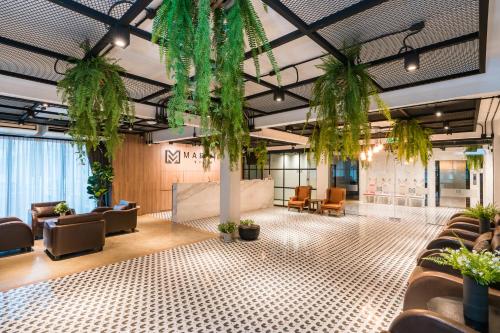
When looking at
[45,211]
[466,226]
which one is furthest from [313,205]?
[45,211]

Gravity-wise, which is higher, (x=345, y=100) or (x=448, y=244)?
(x=345, y=100)

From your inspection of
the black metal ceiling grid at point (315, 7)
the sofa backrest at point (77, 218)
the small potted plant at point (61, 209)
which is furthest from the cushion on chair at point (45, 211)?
the black metal ceiling grid at point (315, 7)

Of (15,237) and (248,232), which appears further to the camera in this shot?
(248,232)

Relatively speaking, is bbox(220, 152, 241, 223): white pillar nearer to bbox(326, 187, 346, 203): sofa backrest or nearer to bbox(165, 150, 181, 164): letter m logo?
bbox(165, 150, 181, 164): letter m logo

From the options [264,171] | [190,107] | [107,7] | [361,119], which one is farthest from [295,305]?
[264,171]

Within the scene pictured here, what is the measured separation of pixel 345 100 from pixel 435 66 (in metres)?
1.57

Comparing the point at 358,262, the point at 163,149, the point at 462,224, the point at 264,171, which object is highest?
the point at 163,149

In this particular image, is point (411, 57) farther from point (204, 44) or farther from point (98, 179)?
point (98, 179)

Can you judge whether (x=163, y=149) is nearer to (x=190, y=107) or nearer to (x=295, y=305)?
(x=295, y=305)

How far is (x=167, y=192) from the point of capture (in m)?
10.4

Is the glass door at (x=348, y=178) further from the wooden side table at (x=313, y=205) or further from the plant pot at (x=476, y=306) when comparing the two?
the plant pot at (x=476, y=306)

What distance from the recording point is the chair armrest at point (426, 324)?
1.61 m

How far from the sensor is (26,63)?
2.94 meters

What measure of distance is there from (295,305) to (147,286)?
2.14 metres
